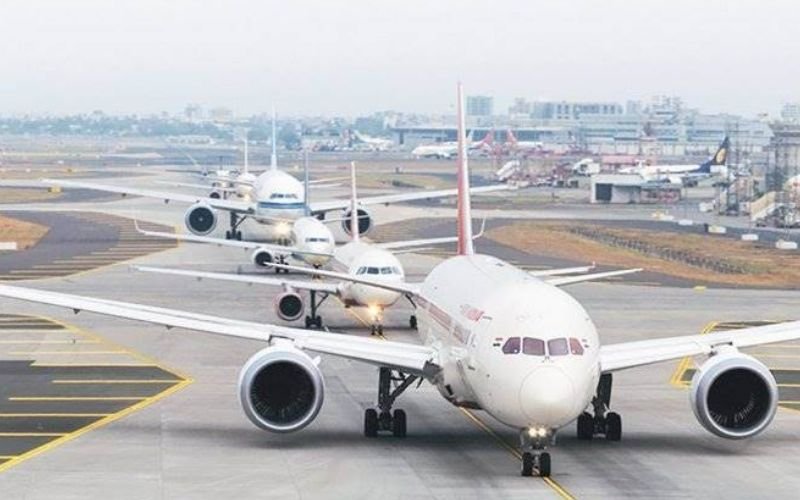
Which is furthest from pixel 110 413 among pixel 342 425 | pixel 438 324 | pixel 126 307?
pixel 438 324

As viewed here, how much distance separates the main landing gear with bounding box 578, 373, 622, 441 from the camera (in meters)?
39.8

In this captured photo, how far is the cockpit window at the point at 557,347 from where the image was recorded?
112ft

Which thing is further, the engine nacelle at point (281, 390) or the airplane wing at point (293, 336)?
the airplane wing at point (293, 336)

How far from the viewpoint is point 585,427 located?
3978cm

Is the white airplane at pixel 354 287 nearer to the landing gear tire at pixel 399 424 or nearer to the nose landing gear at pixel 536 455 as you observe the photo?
the landing gear tire at pixel 399 424

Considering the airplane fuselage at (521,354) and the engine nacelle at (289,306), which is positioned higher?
the airplane fuselage at (521,354)

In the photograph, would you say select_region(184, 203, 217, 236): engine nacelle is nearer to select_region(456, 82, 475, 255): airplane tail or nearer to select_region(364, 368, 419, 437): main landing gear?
select_region(456, 82, 475, 255): airplane tail

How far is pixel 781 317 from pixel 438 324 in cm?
3198

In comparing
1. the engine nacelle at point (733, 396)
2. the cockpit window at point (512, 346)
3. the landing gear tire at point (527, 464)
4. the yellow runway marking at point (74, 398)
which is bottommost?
the yellow runway marking at point (74, 398)

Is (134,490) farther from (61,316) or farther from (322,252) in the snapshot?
(322,252)

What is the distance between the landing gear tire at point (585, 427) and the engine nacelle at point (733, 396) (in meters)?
2.58

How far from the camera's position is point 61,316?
6812cm

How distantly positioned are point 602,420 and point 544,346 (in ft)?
20.7

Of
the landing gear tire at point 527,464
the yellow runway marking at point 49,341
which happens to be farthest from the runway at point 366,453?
the yellow runway marking at point 49,341
